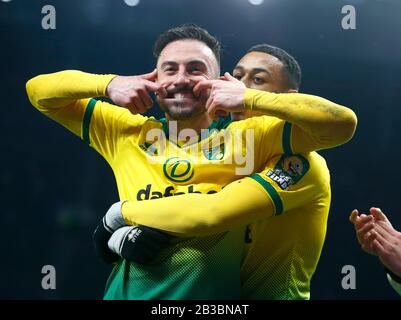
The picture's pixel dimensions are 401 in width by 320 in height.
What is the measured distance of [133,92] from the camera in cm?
132

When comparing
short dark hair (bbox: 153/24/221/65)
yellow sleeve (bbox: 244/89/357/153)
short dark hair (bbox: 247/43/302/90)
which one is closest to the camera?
yellow sleeve (bbox: 244/89/357/153)

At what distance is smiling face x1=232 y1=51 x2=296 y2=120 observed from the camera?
1570 mm

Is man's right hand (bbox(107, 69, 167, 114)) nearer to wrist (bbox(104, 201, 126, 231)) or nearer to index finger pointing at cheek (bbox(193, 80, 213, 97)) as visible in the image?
index finger pointing at cheek (bbox(193, 80, 213, 97))

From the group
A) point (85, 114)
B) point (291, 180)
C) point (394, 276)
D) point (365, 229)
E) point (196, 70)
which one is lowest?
point (394, 276)

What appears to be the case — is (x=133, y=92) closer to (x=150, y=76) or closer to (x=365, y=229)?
(x=150, y=76)

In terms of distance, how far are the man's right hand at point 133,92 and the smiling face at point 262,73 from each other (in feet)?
0.94

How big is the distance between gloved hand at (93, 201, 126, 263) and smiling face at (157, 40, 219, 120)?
10.1 inches

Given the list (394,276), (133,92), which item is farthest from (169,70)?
(394,276)

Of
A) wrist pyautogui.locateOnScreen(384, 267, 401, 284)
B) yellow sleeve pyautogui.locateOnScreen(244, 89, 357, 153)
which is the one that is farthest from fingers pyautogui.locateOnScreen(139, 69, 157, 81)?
wrist pyautogui.locateOnScreen(384, 267, 401, 284)

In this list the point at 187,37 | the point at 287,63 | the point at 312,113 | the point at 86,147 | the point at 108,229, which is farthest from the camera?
the point at 86,147

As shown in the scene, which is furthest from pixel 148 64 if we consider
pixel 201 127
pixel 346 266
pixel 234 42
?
pixel 346 266

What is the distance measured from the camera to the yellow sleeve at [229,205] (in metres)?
1.25

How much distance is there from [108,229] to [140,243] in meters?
0.12

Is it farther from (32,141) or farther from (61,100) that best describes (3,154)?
(61,100)
